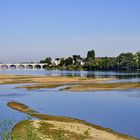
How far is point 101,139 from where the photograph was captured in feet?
87.9

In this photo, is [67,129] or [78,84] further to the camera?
[78,84]

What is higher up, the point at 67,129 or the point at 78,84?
the point at 78,84

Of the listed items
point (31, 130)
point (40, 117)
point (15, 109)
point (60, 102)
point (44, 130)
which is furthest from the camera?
point (60, 102)

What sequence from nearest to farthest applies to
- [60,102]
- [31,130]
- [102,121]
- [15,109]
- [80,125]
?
[31,130]
[80,125]
[102,121]
[15,109]
[60,102]

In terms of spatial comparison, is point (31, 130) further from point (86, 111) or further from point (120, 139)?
point (86, 111)

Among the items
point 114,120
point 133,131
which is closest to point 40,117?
point 114,120

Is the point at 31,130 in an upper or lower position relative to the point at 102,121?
upper

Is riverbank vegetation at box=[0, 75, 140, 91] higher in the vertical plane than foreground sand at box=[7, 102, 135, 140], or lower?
higher

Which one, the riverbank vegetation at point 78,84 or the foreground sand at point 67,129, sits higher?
the riverbank vegetation at point 78,84

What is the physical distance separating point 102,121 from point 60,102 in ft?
56.2

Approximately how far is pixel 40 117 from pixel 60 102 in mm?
14283

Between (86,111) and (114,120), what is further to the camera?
(86,111)

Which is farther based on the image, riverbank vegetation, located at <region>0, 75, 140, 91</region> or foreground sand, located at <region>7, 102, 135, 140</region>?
riverbank vegetation, located at <region>0, 75, 140, 91</region>

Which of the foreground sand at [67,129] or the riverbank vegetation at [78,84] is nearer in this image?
the foreground sand at [67,129]
